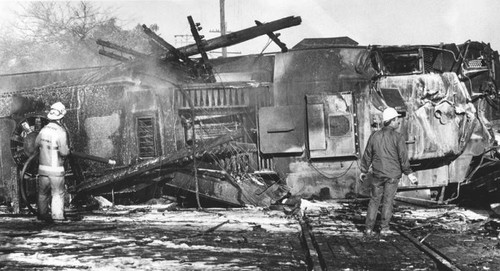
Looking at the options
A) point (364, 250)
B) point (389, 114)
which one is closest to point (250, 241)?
point (364, 250)

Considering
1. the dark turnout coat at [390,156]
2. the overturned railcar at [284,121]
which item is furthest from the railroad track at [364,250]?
the overturned railcar at [284,121]

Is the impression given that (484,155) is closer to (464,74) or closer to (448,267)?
(464,74)

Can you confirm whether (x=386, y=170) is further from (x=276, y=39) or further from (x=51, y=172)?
(x=51, y=172)

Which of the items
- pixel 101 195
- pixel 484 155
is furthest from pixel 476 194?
pixel 101 195

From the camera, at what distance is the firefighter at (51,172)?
8.17 metres

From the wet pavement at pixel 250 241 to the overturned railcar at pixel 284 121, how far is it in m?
1.33

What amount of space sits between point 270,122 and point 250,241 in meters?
4.30

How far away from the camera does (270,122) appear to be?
10391 millimetres

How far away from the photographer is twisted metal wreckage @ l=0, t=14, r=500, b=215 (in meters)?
10.1

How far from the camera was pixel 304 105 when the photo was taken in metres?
10.3

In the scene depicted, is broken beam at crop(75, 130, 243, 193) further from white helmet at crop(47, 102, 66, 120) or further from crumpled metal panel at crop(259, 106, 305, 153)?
white helmet at crop(47, 102, 66, 120)

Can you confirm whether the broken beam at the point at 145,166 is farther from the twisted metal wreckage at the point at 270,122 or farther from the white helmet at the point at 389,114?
the white helmet at the point at 389,114

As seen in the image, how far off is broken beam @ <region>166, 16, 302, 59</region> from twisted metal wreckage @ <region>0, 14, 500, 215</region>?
3 cm

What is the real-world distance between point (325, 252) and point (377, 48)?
6242 mm
